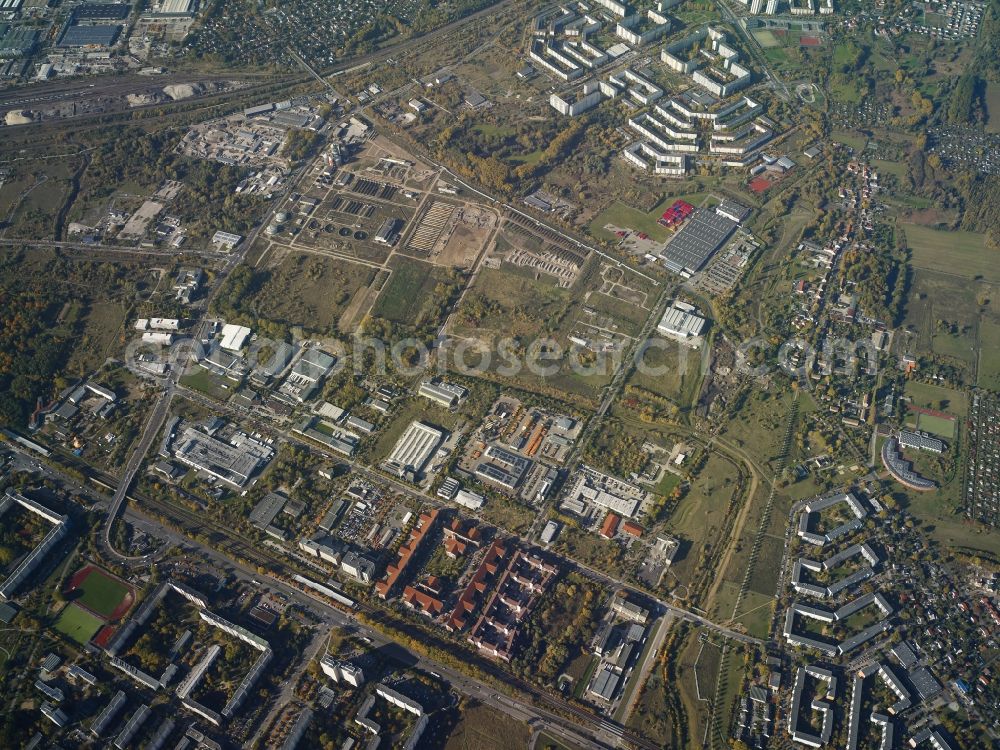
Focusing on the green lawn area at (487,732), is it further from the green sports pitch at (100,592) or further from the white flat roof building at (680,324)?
the white flat roof building at (680,324)

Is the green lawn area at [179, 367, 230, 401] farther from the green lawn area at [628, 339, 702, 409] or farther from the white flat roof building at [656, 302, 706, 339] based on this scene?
the white flat roof building at [656, 302, 706, 339]

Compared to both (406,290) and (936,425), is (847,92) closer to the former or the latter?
(936,425)

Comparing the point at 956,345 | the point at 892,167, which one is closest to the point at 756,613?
the point at 956,345

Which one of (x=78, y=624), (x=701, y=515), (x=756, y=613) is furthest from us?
(x=701, y=515)

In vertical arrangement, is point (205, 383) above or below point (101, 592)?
above

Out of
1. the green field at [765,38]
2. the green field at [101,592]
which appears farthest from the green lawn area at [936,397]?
the green field at [101,592]

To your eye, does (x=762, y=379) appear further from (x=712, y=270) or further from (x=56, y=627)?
(x=56, y=627)

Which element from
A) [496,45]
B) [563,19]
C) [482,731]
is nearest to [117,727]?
[482,731]

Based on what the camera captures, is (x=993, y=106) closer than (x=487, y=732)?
No
